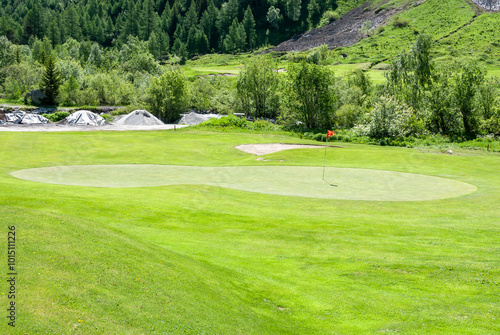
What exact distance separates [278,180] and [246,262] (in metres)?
15.5

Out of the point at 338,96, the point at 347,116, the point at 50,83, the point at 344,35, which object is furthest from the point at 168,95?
→ the point at 344,35

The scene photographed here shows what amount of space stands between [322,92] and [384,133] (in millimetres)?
14835

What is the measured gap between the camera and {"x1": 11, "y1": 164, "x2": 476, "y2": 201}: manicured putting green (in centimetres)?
→ 2441

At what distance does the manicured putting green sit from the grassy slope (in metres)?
2.04

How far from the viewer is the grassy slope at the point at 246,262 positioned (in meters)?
7.11

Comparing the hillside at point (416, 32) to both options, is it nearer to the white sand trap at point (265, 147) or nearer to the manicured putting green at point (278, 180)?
the white sand trap at point (265, 147)

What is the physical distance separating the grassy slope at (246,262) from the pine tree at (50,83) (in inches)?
3374

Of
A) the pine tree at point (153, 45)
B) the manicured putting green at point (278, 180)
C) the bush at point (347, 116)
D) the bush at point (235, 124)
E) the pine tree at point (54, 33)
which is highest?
the pine tree at point (54, 33)

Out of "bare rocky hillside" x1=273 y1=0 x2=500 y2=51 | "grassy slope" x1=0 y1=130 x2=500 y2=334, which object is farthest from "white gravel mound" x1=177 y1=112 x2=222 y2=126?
"bare rocky hillside" x1=273 y1=0 x2=500 y2=51

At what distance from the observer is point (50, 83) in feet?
312

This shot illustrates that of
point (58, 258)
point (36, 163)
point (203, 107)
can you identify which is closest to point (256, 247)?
point (58, 258)

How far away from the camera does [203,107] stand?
9906 cm

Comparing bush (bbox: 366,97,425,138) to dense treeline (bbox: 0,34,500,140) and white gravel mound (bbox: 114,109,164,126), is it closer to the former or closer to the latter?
dense treeline (bbox: 0,34,500,140)

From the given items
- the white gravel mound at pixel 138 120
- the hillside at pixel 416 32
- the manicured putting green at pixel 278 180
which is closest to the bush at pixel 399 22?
the hillside at pixel 416 32
